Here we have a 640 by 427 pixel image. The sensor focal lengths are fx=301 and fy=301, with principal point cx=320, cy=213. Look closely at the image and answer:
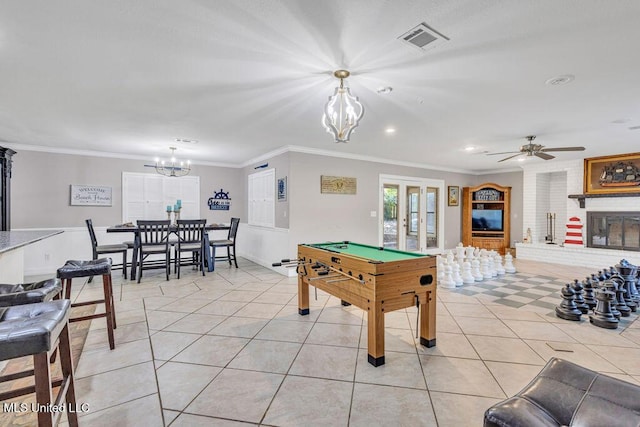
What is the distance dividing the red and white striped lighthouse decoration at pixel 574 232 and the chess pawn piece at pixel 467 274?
11.9ft

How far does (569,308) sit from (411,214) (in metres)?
4.40

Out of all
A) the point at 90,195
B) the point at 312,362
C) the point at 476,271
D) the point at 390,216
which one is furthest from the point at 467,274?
the point at 90,195

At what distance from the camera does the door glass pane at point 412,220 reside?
751 cm

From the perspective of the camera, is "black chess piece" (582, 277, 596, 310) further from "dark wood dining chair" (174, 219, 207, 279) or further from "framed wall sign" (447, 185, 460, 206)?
"dark wood dining chair" (174, 219, 207, 279)

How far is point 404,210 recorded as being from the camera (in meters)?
7.23

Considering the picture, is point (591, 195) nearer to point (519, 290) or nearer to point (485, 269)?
point (485, 269)

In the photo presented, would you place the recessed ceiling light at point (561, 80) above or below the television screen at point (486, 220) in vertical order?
above

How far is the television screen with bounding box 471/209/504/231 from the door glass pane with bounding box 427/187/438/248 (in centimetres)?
131

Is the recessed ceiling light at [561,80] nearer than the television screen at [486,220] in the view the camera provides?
Yes

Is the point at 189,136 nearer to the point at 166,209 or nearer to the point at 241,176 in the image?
the point at 166,209

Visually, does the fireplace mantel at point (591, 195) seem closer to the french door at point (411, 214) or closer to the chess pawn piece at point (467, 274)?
the french door at point (411, 214)

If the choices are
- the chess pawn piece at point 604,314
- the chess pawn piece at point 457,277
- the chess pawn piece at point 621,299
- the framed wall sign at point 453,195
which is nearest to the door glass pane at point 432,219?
the framed wall sign at point 453,195

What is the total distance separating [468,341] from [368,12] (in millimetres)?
2847

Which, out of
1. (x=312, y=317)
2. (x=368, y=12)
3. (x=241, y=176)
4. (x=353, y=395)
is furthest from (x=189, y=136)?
(x=353, y=395)
